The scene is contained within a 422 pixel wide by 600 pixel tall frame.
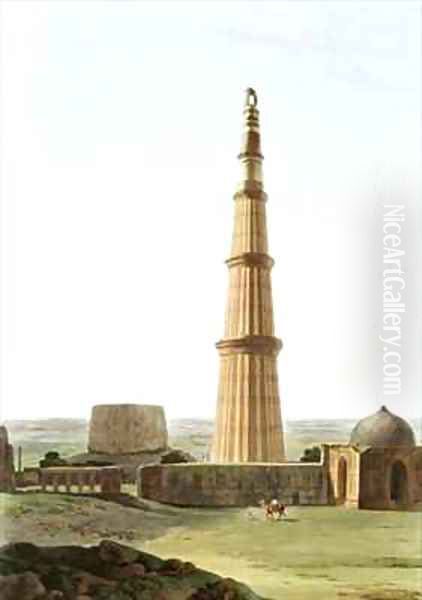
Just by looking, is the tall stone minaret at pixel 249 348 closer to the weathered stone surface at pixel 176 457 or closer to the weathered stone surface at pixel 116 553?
the weathered stone surface at pixel 176 457

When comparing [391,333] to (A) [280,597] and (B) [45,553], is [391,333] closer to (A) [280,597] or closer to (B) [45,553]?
(A) [280,597]

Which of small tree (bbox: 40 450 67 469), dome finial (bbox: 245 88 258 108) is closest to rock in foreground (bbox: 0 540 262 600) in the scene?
small tree (bbox: 40 450 67 469)

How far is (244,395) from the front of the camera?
564 centimetres

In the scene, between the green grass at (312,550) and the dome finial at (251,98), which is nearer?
the green grass at (312,550)

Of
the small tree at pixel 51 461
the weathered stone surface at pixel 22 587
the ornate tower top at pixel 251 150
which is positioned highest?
the ornate tower top at pixel 251 150

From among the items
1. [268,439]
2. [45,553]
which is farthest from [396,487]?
[45,553]

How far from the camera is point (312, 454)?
564cm

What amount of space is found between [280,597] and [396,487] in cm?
84

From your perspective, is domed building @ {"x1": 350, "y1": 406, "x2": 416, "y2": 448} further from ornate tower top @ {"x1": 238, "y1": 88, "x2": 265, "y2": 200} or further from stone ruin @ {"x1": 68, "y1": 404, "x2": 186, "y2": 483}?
ornate tower top @ {"x1": 238, "y1": 88, "x2": 265, "y2": 200}

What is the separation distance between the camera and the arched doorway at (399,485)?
223 inches

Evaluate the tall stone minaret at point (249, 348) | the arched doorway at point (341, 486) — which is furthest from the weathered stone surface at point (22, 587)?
the arched doorway at point (341, 486)

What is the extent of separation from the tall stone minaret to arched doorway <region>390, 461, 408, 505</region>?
0.59 meters

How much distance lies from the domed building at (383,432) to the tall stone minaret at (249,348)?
1.34 ft

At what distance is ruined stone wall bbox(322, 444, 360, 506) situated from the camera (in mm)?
5648
